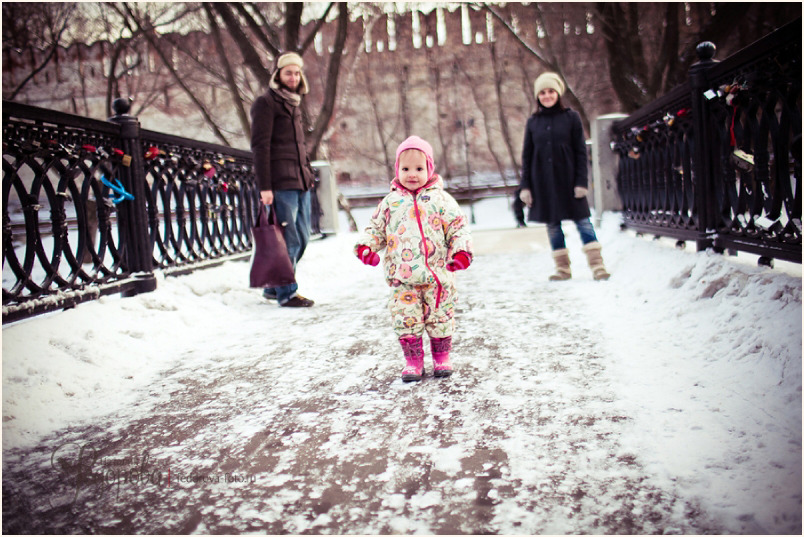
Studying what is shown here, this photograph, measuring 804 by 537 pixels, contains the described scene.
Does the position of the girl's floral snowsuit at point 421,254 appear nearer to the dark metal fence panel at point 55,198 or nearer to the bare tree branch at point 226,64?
the dark metal fence panel at point 55,198

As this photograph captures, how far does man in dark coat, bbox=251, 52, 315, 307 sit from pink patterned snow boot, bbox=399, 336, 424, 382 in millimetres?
2402

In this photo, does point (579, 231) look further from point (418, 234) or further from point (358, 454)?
point (358, 454)

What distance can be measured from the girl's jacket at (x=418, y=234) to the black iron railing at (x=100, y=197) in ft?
7.34

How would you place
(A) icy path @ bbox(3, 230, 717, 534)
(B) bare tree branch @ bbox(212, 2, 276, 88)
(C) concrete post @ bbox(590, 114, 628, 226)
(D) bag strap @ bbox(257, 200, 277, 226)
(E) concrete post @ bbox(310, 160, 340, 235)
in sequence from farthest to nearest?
(B) bare tree branch @ bbox(212, 2, 276, 88)
(E) concrete post @ bbox(310, 160, 340, 235)
(C) concrete post @ bbox(590, 114, 628, 226)
(D) bag strap @ bbox(257, 200, 277, 226)
(A) icy path @ bbox(3, 230, 717, 534)

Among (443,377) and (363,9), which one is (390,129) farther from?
(443,377)

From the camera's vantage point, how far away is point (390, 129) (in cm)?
3719

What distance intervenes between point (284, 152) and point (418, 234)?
256 cm

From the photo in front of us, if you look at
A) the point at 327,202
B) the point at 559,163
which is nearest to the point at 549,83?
the point at 559,163

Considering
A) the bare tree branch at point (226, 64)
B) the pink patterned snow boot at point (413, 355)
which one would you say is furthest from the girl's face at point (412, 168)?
the bare tree branch at point (226, 64)

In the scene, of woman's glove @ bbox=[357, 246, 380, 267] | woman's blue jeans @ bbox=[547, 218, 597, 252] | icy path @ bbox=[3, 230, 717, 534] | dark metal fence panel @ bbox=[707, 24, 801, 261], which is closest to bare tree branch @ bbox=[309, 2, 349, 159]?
woman's blue jeans @ bbox=[547, 218, 597, 252]

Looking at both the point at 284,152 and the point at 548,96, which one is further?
the point at 548,96

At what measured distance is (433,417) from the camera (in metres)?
2.55

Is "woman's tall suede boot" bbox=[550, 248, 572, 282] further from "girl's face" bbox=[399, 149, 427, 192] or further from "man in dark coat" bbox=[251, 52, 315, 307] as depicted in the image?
"girl's face" bbox=[399, 149, 427, 192]

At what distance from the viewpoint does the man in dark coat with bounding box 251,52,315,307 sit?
5062 millimetres
